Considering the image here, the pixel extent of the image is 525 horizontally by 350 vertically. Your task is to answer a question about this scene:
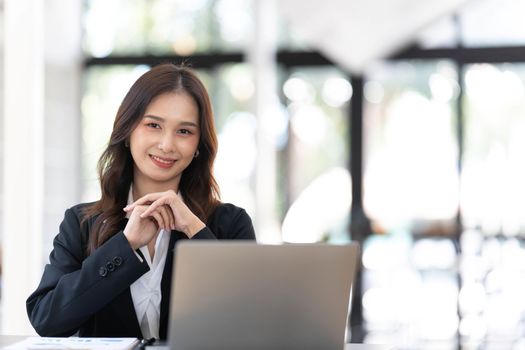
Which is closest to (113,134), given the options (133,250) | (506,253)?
(133,250)

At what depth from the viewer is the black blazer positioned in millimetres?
2035

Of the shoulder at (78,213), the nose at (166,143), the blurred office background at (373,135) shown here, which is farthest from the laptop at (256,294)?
the blurred office background at (373,135)

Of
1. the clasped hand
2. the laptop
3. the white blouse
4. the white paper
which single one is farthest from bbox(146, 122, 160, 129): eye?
the laptop

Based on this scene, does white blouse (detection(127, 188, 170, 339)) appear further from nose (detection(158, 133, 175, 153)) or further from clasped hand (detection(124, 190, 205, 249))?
nose (detection(158, 133, 175, 153))

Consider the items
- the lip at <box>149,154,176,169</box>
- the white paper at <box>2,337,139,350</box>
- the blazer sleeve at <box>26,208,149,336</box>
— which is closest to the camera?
the white paper at <box>2,337,139,350</box>

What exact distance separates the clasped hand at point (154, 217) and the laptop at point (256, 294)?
1.63 feet

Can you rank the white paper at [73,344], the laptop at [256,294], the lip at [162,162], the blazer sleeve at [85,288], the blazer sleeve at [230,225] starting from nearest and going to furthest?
the laptop at [256,294], the white paper at [73,344], the blazer sleeve at [85,288], the lip at [162,162], the blazer sleeve at [230,225]

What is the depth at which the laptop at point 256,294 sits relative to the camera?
156 centimetres

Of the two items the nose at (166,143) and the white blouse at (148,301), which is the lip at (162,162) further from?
the white blouse at (148,301)

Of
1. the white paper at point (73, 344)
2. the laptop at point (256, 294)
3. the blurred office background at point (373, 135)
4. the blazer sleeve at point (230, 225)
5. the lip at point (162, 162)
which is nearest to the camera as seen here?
the laptop at point (256, 294)

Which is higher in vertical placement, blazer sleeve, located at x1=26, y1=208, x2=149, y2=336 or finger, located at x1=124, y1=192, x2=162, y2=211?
finger, located at x1=124, y1=192, x2=162, y2=211

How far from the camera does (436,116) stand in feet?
27.5

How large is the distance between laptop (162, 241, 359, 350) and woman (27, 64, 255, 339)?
1.62ft

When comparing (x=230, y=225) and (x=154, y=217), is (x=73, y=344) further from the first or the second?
(x=230, y=225)
